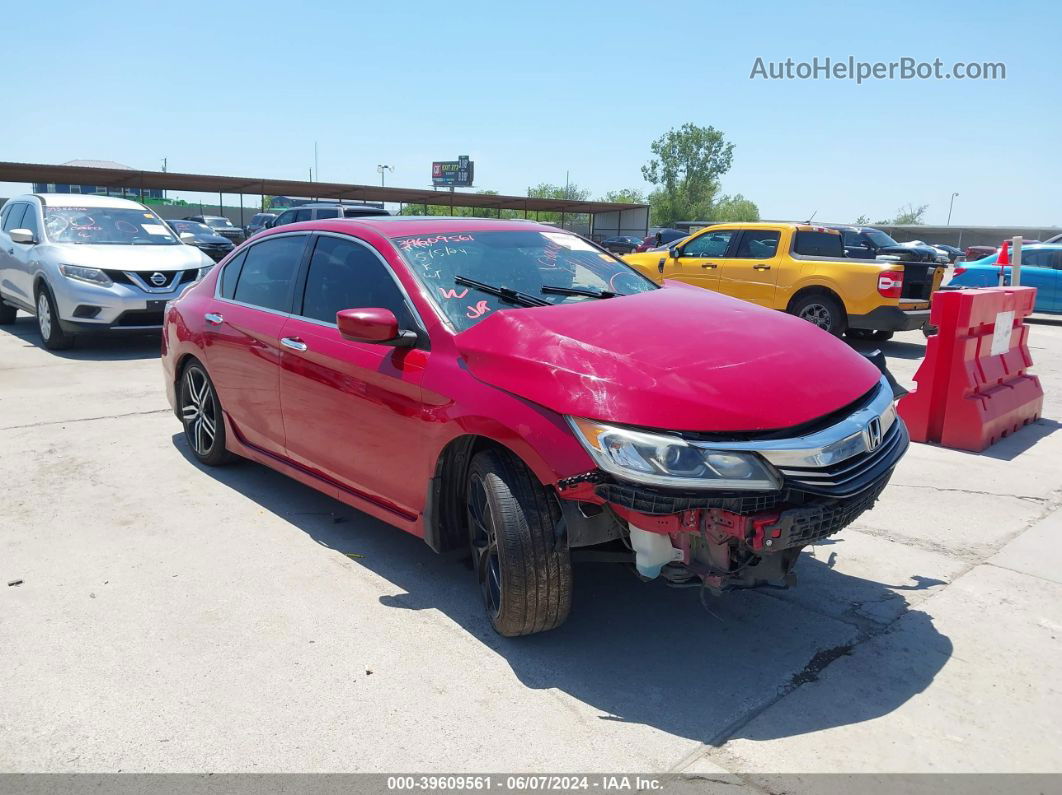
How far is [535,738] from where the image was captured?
112 inches

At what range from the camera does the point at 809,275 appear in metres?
11.4

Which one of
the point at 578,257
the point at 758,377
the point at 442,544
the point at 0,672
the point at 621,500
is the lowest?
the point at 0,672

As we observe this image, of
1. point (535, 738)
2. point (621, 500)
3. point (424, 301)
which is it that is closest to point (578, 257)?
point (424, 301)

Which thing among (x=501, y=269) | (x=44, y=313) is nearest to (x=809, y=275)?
(x=501, y=269)

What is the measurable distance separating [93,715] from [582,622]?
6.32 ft

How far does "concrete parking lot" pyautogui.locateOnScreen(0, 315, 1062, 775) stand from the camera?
280 cm

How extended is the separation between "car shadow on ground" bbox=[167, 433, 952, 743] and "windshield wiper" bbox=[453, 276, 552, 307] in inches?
51.1

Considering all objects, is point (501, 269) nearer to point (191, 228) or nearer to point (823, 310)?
point (823, 310)

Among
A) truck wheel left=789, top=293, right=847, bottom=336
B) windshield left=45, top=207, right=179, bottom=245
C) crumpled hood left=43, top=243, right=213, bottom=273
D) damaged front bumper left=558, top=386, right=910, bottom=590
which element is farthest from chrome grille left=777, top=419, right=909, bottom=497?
windshield left=45, top=207, right=179, bottom=245

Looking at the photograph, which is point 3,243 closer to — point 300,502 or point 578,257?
point 300,502

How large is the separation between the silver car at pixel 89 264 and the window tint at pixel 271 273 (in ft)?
16.8

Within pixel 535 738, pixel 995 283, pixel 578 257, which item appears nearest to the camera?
pixel 535 738

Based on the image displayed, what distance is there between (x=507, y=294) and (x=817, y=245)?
29.9 ft
